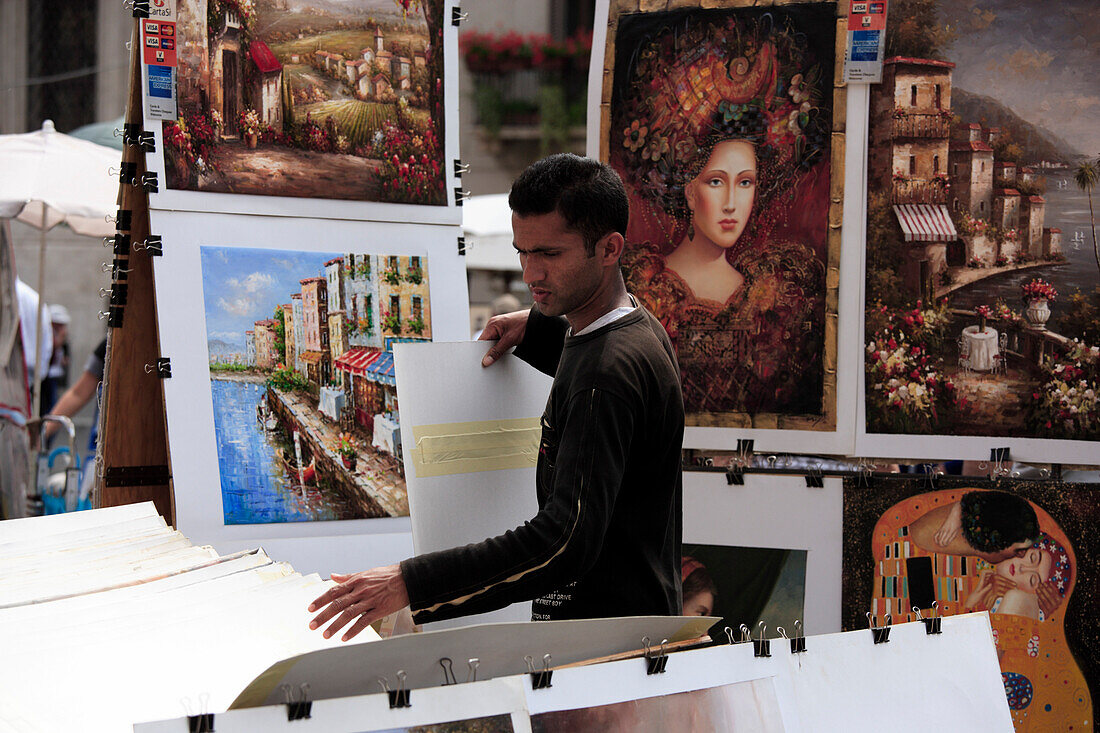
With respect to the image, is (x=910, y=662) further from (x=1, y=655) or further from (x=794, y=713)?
(x=1, y=655)

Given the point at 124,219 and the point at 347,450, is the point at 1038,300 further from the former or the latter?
the point at 124,219

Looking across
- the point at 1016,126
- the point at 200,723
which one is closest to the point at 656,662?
the point at 200,723

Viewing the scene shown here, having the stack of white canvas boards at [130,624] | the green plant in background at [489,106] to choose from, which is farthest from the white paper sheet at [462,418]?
the green plant in background at [489,106]

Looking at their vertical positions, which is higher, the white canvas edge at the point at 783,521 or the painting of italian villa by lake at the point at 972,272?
the painting of italian villa by lake at the point at 972,272

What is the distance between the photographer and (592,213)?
1723 millimetres

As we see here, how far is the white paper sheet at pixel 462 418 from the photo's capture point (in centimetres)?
210

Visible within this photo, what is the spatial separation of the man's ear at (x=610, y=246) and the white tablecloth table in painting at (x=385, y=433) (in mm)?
1195

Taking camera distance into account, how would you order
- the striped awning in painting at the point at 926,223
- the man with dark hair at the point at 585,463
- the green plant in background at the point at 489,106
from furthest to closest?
1. the green plant in background at the point at 489,106
2. the striped awning in painting at the point at 926,223
3. the man with dark hair at the point at 585,463

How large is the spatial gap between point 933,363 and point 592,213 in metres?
1.47

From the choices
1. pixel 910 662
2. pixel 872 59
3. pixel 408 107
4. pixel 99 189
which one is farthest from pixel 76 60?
pixel 910 662

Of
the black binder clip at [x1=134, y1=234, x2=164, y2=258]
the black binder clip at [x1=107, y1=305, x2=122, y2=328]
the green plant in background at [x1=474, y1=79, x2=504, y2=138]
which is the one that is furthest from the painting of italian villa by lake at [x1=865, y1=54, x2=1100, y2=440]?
the green plant in background at [x1=474, y1=79, x2=504, y2=138]

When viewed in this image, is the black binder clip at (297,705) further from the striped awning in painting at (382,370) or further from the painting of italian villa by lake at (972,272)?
the painting of italian villa by lake at (972,272)

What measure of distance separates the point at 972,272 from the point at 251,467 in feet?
6.60

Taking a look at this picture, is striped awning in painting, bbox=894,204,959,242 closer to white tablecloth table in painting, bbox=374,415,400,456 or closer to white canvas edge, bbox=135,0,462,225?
white canvas edge, bbox=135,0,462,225
